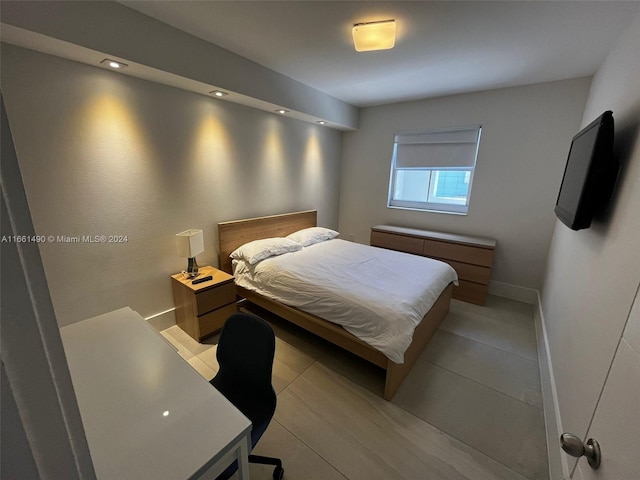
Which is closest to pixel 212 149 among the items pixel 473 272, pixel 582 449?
pixel 582 449

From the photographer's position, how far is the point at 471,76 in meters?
2.82

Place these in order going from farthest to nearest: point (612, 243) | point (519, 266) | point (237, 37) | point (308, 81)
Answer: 1. point (519, 266)
2. point (308, 81)
3. point (237, 37)
4. point (612, 243)

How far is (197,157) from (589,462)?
3086mm

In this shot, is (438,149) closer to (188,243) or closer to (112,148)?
(188,243)

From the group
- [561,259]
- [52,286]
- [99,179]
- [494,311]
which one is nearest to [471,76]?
[561,259]

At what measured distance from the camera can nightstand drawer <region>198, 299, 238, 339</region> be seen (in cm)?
249

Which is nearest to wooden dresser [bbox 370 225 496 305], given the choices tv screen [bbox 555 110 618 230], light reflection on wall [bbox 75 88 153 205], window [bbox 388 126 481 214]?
window [bbox 388 126 481 214]

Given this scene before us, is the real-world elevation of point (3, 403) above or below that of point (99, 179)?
below

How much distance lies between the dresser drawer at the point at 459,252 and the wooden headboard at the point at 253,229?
1.82 m

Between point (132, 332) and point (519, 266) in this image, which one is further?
point (519, 266)

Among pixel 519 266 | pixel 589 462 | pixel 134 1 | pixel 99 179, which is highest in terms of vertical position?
pixel 134 1

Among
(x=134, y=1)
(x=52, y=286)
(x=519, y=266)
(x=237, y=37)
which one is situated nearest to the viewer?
(x=134, y=1)

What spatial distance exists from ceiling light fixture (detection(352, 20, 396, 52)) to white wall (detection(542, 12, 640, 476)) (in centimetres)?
146

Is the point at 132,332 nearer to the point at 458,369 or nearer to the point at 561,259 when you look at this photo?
the point at 458,369
